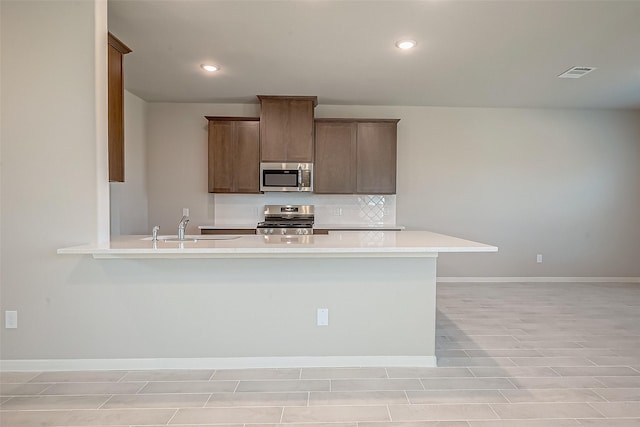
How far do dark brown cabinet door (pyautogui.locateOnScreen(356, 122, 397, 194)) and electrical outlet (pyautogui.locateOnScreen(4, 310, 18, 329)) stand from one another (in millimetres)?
3513

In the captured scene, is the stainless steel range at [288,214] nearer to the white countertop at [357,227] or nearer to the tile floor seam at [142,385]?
the white countertop at [357,227]

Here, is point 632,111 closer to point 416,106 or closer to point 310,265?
point 416,106

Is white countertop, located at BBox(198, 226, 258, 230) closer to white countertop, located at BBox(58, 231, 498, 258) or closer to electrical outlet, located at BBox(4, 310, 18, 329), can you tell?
white countertop, located at BBox(58, 231, 498, 258)

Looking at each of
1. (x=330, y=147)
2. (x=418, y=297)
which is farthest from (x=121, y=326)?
(x=330, y=147)

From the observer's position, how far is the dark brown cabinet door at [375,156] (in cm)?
463

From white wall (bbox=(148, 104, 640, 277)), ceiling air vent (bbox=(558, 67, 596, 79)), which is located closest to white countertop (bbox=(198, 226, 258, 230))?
white wall (bbox=(148, 104, 640, 277))

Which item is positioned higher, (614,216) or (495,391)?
(614,216)

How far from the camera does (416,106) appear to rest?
16.3 ft

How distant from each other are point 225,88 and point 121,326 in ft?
9.36

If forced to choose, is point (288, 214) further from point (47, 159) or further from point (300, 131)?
point (47, 159)

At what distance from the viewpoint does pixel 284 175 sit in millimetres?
4504

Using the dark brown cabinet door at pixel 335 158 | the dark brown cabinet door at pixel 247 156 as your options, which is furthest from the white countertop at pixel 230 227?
the dark brown cabinet door at pixel 335 158

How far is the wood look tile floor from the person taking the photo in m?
1.89

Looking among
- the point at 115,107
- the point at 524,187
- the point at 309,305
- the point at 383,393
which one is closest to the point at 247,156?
the point at 115,107
